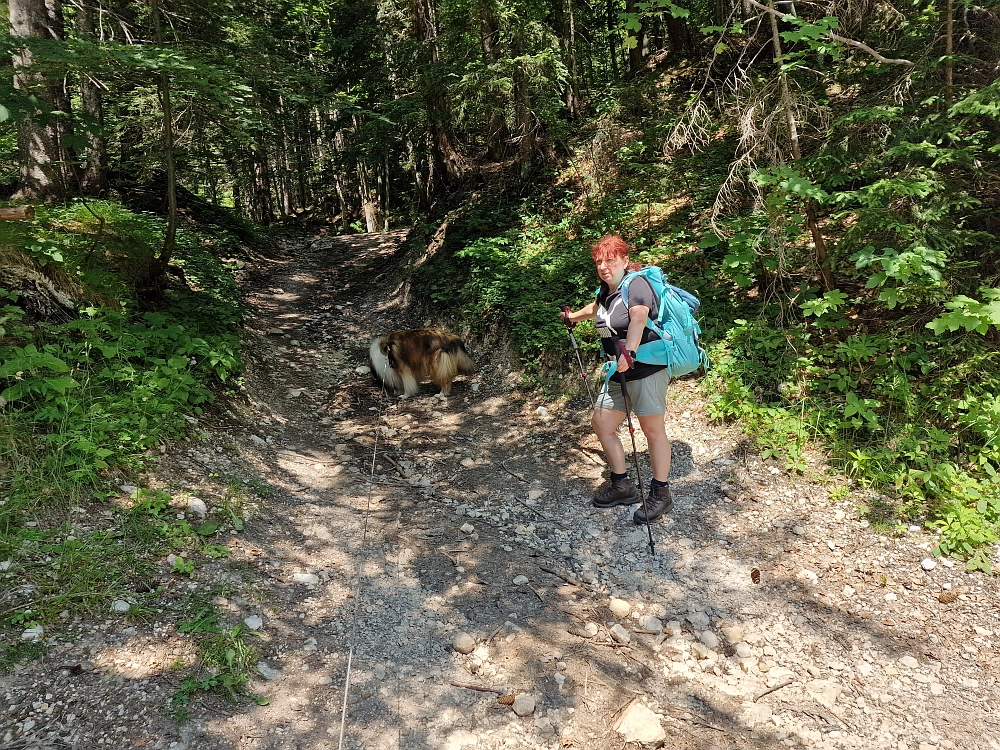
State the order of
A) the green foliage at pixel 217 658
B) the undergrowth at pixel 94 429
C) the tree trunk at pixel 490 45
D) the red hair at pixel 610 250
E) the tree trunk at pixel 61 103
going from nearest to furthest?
the green foliage at pixel 217 658, the undergrowth at pixel 94 429, the red hair at pixel 610 250, the tree trunk at pixel 61 103, the tree trunk at pixel 490 45

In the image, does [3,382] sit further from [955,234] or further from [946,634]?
[955,234]

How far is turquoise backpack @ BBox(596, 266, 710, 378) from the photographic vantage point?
4445mm

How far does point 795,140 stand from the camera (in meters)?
5.41

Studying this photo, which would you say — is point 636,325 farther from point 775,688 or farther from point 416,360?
point 416,360

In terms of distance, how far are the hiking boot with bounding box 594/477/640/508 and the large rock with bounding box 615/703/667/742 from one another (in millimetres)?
2108

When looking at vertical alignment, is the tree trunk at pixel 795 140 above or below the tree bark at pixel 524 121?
below

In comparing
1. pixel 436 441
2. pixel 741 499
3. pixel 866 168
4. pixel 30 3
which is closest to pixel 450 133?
pixel 30 3

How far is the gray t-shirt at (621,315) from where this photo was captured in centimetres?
438

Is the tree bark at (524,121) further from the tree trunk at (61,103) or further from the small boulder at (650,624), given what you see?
the small boulder at (650,624)

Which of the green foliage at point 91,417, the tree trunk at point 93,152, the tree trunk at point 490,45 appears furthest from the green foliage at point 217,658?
the tree trunk at point 93,152

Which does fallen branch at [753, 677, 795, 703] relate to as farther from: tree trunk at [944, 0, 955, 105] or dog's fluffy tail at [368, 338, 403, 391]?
dog's fluffy tail at [368, 338, 403, 391]

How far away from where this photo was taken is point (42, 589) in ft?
11.0

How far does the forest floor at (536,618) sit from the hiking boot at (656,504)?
0.11 meters

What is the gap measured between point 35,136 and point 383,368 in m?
5.92
